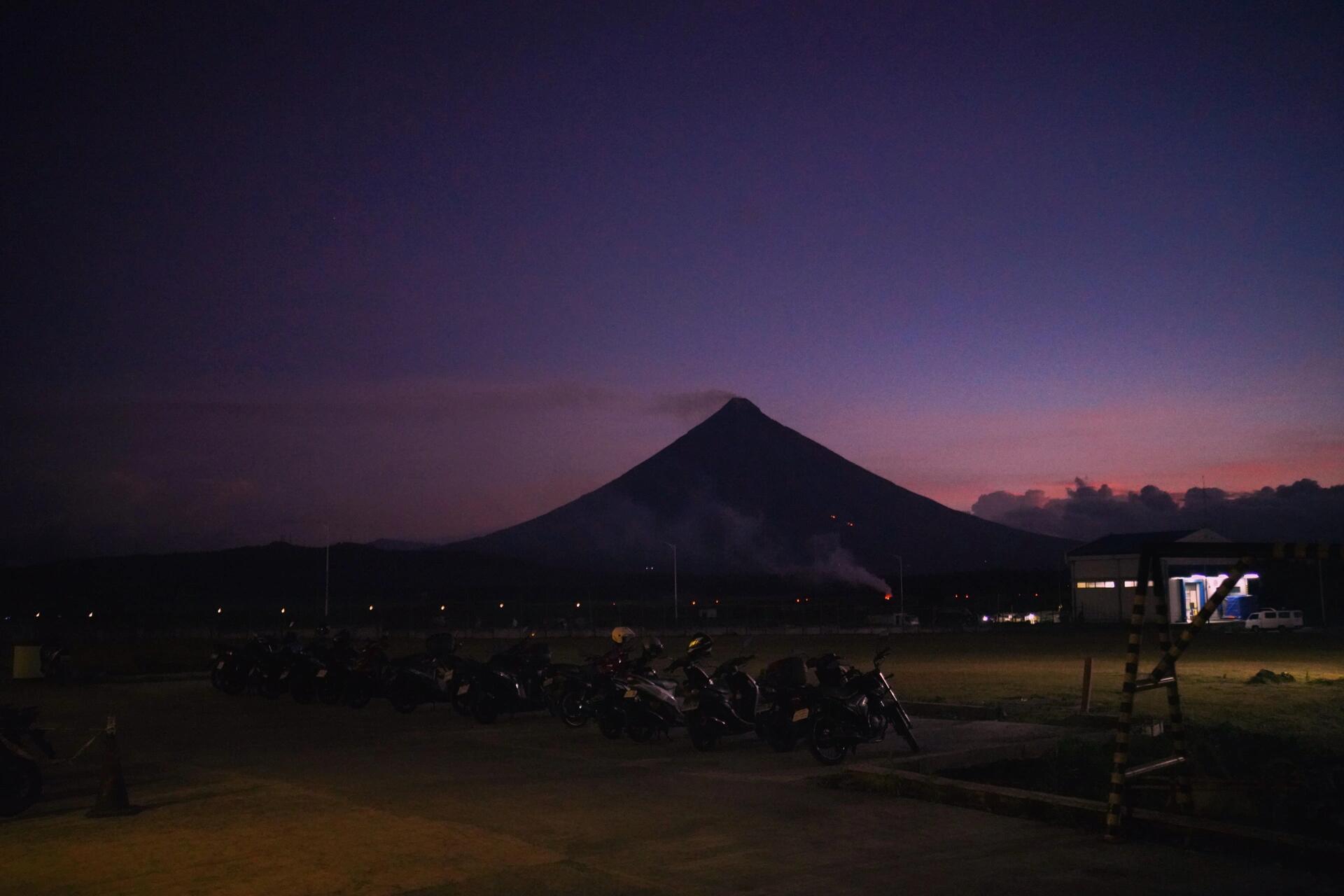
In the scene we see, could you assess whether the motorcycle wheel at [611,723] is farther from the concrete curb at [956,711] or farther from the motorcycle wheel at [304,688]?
the motorcycle wheel at [304,688]

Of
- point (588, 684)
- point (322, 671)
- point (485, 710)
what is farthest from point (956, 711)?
point (322, 671)

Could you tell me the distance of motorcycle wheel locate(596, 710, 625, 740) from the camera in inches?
548

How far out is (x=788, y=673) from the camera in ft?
41.2

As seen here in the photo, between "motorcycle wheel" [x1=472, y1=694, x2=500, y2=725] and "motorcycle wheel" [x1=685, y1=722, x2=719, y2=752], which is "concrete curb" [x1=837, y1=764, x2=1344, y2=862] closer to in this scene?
"motorcycle wheel" [x1=685, y1=722, x2=719, y2=752]

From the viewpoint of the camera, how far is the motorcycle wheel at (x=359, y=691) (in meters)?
18.8

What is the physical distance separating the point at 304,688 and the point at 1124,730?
15.3 m

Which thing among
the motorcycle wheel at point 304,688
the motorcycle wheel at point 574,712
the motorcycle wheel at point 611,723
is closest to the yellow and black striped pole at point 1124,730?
the motorcycle wheel at point 611,723

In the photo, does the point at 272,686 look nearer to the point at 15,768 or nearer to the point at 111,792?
the point at 15,768

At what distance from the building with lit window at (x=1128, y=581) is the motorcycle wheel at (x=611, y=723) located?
45.7 meters

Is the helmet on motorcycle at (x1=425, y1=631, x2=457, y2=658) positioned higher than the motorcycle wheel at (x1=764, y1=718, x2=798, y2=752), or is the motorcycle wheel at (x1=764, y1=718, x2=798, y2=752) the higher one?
the helmet on motorcycle at (x1=425, y1=631, x2=457, y2=658)

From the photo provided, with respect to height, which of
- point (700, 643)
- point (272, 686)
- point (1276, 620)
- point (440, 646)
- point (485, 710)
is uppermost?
point (700, 643)

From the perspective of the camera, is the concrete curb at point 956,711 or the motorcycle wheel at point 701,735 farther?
the concrete curb at point 956,711

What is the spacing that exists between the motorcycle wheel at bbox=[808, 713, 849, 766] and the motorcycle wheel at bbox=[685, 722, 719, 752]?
5.42 ft

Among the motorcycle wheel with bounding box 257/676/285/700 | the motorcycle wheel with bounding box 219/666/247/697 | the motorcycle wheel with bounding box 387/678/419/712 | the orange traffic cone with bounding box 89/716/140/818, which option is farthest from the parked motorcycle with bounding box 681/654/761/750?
the motorcycle wheel with bounding box 219/666/247/697
